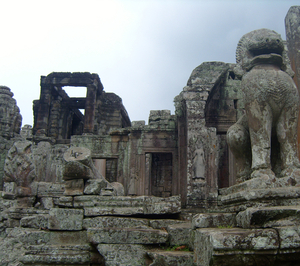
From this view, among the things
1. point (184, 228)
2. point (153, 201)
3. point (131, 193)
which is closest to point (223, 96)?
point (131, 193)

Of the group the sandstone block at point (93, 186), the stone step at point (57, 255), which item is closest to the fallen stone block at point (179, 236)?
the stone step at point (57, 255)

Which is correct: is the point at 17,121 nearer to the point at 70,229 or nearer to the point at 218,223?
the point at 70,229

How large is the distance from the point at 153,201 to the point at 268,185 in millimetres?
2077

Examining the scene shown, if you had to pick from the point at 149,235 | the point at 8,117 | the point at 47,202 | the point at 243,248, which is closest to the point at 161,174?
the point at 8,117

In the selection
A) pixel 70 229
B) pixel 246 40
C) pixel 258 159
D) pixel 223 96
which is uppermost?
pixel 223 96

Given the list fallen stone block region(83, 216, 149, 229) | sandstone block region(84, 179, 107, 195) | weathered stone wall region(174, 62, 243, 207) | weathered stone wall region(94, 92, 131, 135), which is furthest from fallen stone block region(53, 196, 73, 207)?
weathered stone wall region(94, 92, 131, 135)

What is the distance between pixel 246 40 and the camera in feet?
13.1

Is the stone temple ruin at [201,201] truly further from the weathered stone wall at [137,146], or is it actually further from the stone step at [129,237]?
the weathered stone wall at [137,146]

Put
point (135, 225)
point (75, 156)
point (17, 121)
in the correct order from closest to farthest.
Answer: point (135, 225) < point (75, 156) < point (17, 121)

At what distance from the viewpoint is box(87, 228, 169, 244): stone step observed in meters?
3.81

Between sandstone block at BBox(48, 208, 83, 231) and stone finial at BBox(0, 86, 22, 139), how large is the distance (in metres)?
14.8

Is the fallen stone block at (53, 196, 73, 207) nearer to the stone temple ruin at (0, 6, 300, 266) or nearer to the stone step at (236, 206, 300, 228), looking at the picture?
the stone temple ruin at (0, 6, 300, 266)

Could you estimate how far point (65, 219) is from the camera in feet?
15.0

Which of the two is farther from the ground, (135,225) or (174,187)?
(174,187)
